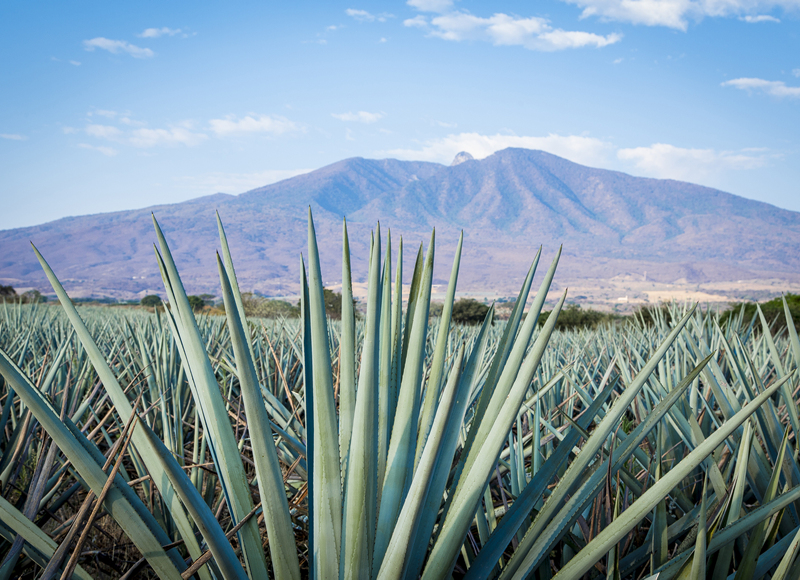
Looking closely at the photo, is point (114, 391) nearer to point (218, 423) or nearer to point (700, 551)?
point (218, 423)

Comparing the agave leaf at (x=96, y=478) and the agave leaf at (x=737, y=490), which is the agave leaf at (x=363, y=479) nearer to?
the agave leaf at (x=96, y=478)

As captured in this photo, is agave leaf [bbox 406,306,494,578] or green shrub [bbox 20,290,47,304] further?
green shrub [bbox 20,290,47,304]

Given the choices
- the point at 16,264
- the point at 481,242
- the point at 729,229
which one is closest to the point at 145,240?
the point at 16,264

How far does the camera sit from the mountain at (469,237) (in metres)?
108

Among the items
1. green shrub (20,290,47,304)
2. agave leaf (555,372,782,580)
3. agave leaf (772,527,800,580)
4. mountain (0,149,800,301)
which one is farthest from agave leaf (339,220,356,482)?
mountain (0,149,800,301)

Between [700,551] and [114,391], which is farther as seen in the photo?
[114,391]

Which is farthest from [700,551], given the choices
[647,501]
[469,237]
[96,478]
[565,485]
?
[469,237]

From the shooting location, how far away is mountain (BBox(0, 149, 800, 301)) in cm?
10769

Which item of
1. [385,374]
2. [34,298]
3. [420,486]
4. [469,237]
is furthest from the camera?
[469,237]

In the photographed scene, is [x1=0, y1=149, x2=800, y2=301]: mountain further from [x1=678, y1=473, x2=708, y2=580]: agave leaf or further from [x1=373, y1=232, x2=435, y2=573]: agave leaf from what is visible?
[x1=678, y1=473, x2=708, y2=580]: agave leaf

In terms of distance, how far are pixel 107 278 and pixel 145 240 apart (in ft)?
115

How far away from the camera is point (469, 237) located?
159 m

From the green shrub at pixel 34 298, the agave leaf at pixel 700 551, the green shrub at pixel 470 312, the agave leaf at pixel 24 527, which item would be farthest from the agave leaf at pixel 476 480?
the green shrub at pixel 470 312

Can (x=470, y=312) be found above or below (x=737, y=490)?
below
